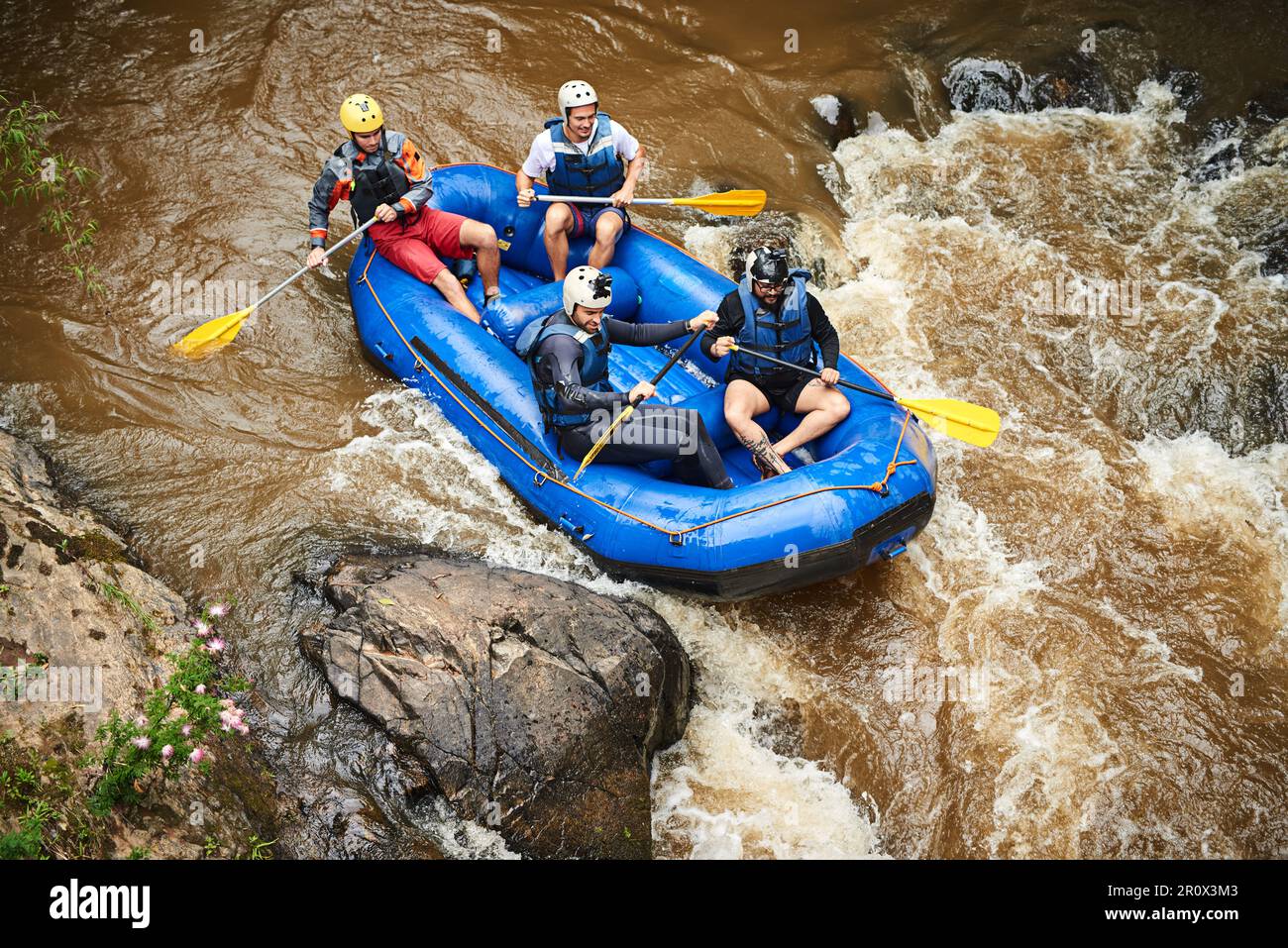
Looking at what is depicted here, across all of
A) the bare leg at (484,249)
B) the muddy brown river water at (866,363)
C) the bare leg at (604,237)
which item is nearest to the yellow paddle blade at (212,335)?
the muddy brown river water at (866,363)

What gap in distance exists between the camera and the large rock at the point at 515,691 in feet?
14.1

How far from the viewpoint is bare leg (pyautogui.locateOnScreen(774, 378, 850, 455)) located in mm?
5395

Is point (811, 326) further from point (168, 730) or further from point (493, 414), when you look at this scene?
point (168, 730)

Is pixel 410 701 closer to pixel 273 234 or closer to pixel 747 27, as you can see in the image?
pixel 273 234

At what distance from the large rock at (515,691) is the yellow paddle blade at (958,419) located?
1772 mm

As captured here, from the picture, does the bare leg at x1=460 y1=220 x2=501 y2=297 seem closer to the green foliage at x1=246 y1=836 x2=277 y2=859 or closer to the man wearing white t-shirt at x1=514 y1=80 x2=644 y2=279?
the man wearing white t-shirt at x1=514 y1=80 x2=644 y2=279

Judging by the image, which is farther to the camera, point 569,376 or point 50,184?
point 50,184

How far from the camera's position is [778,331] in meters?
5.31

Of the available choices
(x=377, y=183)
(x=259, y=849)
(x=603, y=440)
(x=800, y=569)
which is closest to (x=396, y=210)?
(x=377, y=183)

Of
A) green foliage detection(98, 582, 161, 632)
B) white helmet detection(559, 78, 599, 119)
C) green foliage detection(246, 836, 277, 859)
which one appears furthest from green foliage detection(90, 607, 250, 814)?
white helmet detection(559, 78, 599, 119)

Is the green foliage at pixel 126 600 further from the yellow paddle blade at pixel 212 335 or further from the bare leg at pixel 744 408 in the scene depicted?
the bare leg at pixel 744 408

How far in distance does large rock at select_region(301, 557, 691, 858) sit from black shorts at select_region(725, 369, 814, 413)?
1388mm

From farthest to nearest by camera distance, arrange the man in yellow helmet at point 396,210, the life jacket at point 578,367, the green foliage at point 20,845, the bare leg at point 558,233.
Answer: the bare leg at point 558,233 → the man in yellow helmet at point 396,210 → the life jacket at point 578,367 → the green foliage at point 20,845

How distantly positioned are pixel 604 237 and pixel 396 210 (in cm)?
115
